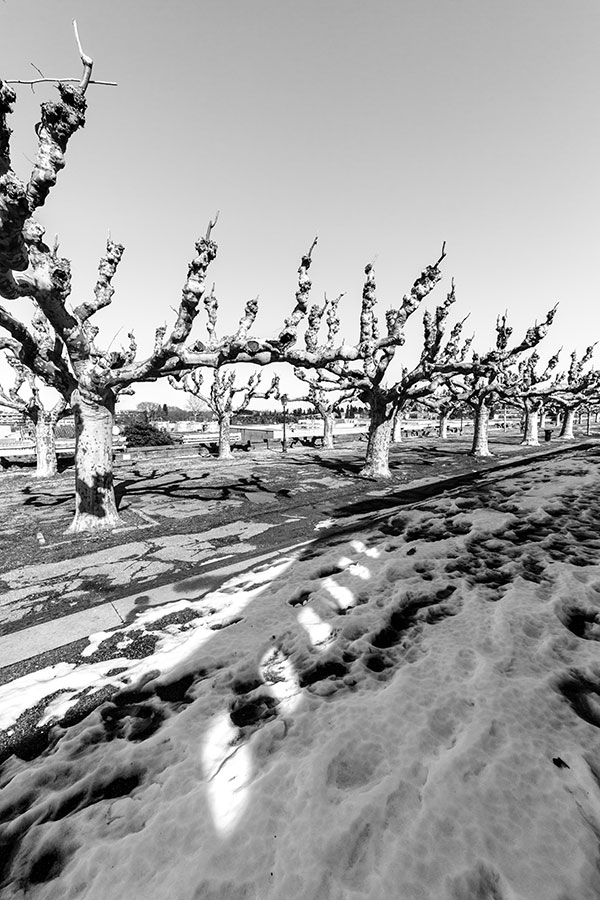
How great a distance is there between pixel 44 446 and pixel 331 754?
1690cm

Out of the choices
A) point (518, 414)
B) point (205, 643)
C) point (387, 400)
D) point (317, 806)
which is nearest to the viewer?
point (317, 806)

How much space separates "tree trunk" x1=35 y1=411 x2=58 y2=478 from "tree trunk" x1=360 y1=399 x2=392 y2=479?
42.0 feet

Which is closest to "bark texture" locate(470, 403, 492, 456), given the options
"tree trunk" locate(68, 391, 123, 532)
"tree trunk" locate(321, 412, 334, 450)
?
"tree trunk" locate(321, 412, 334, 450)

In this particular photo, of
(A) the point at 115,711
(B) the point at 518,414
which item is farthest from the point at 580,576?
(B) the point at 518,414

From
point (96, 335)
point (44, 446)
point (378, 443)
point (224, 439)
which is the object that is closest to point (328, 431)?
point (224, 439)

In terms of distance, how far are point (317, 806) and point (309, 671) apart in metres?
1.11

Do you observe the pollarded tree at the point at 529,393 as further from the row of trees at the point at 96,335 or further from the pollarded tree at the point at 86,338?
the pollarded tree at the point at 86,338

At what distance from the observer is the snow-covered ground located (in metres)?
1.52

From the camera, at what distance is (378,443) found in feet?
44.8

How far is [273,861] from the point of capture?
5.18 feet

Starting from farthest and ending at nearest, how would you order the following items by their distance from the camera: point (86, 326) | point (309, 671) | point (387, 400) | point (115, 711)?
point (387, 400), point (86, 326), point (309, 671), point (115, 711)

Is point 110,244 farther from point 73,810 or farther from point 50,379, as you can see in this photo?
point 73,810

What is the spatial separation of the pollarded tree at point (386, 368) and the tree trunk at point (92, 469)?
24.2 ft

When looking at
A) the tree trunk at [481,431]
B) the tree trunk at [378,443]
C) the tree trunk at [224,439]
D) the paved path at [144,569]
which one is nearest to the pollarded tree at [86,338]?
the paved path at [144,569]
